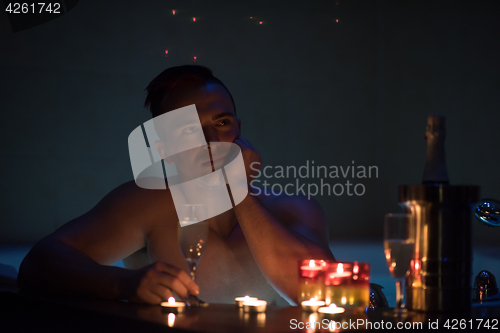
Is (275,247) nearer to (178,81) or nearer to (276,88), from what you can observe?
(178,81)

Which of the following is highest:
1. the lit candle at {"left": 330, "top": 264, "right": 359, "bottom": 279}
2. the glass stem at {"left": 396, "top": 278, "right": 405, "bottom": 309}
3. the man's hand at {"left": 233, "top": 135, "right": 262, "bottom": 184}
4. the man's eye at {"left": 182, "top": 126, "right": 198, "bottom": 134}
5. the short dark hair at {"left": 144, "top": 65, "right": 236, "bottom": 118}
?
the short dark hair at {"left": 144, "top": 65, "right": 236, "bottom": 118}

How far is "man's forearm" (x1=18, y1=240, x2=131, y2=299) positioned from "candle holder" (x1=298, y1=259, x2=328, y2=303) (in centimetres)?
29

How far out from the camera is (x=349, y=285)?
72cm

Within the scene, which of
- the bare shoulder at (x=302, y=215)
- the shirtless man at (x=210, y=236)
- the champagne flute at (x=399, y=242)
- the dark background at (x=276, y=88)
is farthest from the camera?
the dark background at (x=276, y=88)

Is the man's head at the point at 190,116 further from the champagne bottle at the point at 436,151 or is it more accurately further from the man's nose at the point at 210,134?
the champagne bottle at the point at 436,151

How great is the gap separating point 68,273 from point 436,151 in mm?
655

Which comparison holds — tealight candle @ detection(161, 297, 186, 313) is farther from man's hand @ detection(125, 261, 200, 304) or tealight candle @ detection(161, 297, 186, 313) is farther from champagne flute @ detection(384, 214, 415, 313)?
champagne flute @ detection(384, 214, 415, 313)

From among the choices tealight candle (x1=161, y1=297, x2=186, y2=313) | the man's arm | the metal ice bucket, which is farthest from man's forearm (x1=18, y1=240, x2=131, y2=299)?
the metal ice bucket

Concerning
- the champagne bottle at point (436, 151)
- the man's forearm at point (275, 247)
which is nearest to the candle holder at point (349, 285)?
the champagne bottle at point (436, 151)

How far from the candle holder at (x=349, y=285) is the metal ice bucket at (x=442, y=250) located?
0.06 metres

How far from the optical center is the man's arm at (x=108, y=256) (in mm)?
779

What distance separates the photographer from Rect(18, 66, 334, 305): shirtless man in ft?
3.28

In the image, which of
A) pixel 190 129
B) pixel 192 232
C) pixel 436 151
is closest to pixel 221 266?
pixel 190 129

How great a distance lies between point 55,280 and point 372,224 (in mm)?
2200
